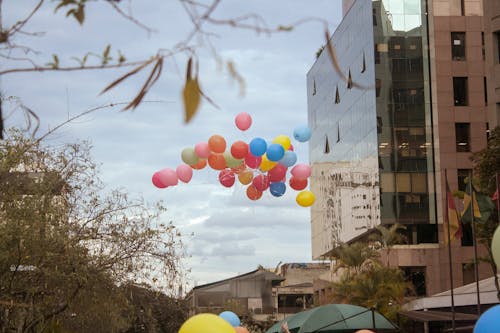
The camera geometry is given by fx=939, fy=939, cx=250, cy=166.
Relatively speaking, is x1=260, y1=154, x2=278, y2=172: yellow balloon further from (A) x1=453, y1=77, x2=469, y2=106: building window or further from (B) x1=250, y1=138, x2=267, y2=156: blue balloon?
(A) x1=453, y1=77, x2=469, y2=106: building window

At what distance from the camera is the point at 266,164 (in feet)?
67.9

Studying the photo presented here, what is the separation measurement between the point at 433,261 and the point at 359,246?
1017 cm

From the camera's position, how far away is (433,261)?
196 ft

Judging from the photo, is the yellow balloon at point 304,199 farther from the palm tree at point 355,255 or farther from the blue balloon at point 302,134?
the palm tree at point 355,255

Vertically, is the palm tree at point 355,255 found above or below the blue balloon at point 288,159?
below

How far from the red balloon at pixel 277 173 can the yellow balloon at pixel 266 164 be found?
0.43 feet

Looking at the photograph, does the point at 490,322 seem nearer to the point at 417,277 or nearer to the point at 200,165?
the point at 200,165

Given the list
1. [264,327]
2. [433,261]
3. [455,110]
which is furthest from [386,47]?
[264,327]

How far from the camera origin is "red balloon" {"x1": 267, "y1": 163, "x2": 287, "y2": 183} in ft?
68.8

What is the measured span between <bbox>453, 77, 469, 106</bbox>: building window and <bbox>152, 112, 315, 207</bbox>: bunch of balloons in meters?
41.2

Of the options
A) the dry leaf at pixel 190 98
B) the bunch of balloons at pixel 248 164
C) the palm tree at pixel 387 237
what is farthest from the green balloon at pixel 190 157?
the palm tree at pixel 387 237

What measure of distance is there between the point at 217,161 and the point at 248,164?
0.69m

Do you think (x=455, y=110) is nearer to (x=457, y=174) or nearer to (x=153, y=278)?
(x=457, y=174)

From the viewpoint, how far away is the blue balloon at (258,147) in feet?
65.3
